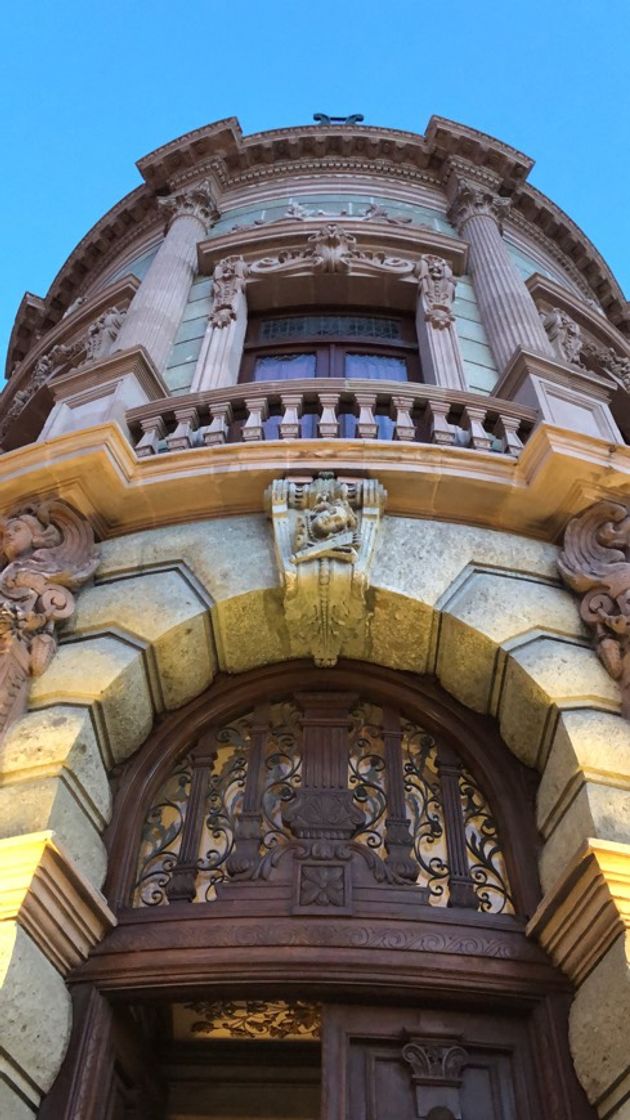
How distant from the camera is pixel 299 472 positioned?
579 cm

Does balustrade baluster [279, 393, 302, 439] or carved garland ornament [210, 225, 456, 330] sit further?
carved garland ornament [210, 225, 456, 330]

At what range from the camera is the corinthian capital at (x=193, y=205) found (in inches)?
483

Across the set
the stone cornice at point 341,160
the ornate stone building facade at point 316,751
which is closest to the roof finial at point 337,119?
the stone cornice at point 341,160

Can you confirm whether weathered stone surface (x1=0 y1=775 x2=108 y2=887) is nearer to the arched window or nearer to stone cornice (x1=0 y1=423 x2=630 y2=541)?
the arched window

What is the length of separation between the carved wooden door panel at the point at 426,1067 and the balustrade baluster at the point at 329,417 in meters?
3.84

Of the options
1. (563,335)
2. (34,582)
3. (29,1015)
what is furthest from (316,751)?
(563,335)

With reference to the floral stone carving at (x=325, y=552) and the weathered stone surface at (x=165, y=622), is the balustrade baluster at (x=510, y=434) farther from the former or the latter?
the weathered stone surface at (x=165, y=622)

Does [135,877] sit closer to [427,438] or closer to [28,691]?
[28,691]

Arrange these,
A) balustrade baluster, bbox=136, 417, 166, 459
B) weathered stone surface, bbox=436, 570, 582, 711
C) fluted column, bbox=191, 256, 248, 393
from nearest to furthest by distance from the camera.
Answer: weathered stone surface, bbox=436, 570, 582, 711, balustrade baluster, bbox=136, 417, 166, 459, fluted column, bbox=191, 256, 248, 393

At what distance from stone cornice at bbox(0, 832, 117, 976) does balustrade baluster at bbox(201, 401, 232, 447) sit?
3105 mm

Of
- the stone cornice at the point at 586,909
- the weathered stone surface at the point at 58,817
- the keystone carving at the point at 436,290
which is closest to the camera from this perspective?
the stone cornice at the point at 586,909

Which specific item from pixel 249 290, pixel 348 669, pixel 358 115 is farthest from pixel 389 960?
pixel 358 115

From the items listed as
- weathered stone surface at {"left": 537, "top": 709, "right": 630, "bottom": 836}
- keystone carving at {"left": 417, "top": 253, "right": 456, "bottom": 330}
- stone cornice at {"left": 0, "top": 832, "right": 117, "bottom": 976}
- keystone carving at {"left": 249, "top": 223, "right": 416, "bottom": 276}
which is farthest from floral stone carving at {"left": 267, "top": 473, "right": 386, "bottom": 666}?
keystone carving at {"left": 249, "top": 223, "right": 416, "bottom": 276}

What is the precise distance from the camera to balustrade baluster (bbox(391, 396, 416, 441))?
247 inches
